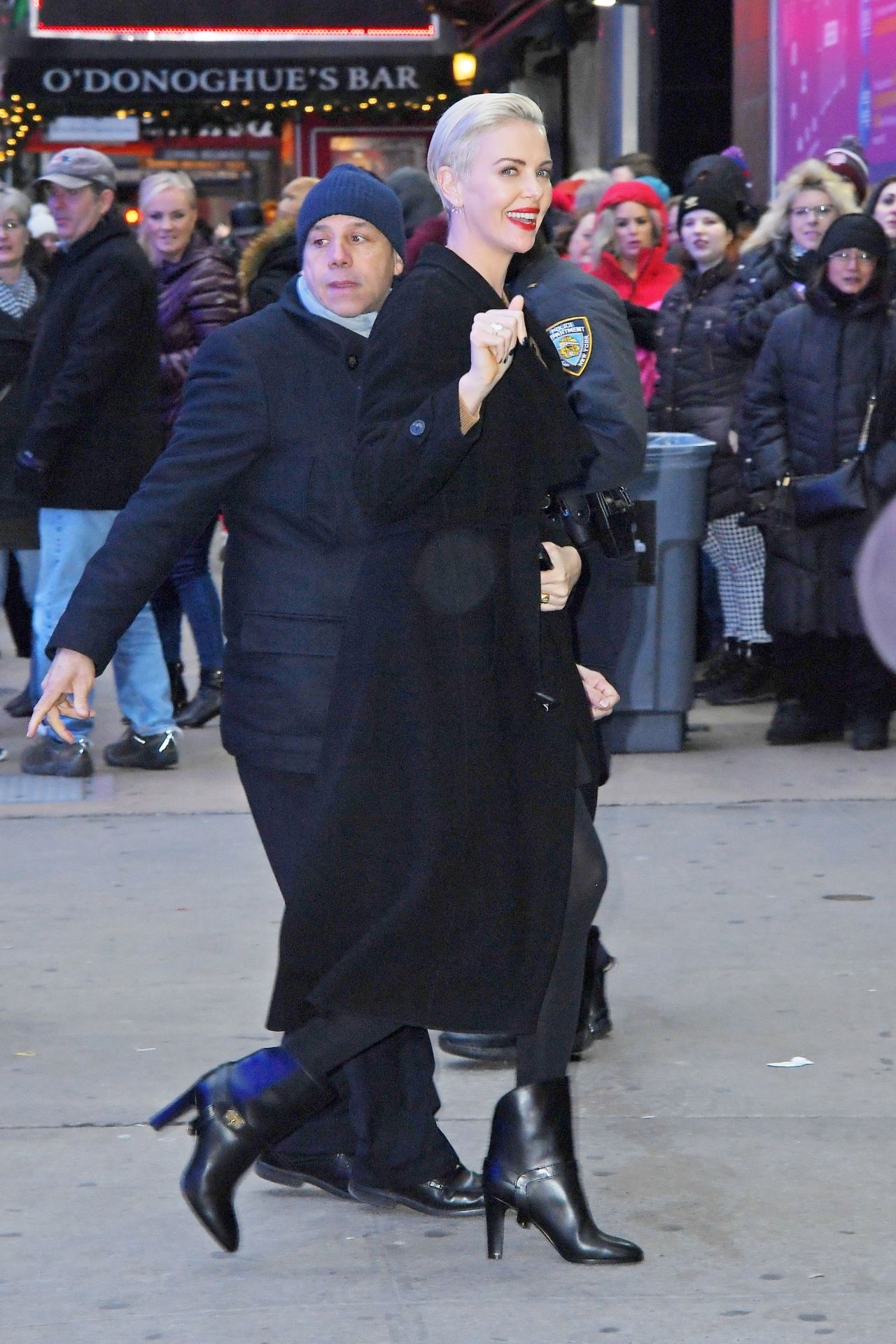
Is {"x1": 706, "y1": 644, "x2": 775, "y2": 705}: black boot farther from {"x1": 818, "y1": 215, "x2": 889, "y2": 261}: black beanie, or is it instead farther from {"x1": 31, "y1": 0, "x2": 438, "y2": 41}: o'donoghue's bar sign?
{"x1": 31, "y1": 0, "x2": 438, "y2": 41}: o'donoghue's bar sign

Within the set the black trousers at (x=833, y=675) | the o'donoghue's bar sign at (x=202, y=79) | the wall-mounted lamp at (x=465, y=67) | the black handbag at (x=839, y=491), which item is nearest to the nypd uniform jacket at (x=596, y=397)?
the black handbag at (x=839, y=491)

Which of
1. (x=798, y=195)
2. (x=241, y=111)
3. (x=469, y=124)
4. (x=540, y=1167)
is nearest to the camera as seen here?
(x=469, y=124)

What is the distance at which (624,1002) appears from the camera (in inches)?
205

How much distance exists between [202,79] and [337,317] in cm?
2351

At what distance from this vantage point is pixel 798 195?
8852mm

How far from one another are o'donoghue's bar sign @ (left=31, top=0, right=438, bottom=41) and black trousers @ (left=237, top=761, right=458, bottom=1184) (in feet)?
77.3

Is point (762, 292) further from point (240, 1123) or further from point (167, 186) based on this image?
point (240, 1123)

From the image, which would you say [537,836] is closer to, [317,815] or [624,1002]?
[317,815]

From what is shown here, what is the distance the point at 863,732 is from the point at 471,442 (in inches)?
204

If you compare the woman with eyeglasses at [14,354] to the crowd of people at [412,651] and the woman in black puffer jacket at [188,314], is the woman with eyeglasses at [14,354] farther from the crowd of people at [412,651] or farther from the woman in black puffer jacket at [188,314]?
the crowd of people at [412,651]

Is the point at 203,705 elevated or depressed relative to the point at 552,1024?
depressed

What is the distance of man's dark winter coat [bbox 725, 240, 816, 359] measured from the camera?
8633 millimetres

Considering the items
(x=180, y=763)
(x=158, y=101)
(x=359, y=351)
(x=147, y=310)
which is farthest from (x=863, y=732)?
(x=158, y=101)

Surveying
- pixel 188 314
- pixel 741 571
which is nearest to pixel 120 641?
pixel 188 314
